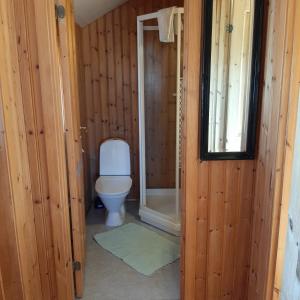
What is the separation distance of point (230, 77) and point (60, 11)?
106 cm

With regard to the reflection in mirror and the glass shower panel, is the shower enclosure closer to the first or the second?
the glass shower panel

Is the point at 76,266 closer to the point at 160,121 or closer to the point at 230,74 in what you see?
the point at 230,74

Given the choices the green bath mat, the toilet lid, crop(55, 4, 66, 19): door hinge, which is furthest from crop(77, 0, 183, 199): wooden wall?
crop(55, 4, 66, 19): door hinge

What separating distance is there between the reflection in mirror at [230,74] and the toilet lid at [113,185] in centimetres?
153

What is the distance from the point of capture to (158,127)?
360 centimetres

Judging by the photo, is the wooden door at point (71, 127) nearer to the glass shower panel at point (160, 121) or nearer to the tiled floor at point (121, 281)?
the tiled floor at point (121, 281)

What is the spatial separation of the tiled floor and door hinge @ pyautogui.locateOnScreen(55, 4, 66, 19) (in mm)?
1915

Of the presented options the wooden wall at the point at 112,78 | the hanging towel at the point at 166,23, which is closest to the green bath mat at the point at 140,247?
the wooden wall at the point at 112,78

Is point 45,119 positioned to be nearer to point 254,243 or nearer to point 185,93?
point 185,93

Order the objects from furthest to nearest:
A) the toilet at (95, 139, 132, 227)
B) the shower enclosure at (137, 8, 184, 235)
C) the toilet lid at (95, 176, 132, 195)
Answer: the toilet at (95, 139, 132, 227) → the shower enclosure at (137, 8, 184, 235) → the toilet lid at (95, 176, 132, 195)

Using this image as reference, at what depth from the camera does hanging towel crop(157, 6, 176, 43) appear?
264 centimetres

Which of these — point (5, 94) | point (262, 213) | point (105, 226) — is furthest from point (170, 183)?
point (5, 94)

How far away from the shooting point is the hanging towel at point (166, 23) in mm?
2645

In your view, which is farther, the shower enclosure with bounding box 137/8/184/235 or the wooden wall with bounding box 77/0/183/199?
the wooden wall with bounding box 77/0/183/199
